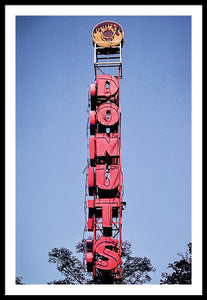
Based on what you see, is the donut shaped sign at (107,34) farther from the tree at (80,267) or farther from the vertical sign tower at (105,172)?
the tree at (80,267)

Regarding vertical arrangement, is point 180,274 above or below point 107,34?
below

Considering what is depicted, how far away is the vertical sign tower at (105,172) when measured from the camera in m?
19.7

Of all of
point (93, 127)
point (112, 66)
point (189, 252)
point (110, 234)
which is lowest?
point (189, 252)

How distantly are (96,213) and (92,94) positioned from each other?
709 cm

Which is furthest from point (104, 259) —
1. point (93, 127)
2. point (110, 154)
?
point (93, 127)

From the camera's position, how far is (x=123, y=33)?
930 inches

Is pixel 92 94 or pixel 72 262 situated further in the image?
pixel 72 262

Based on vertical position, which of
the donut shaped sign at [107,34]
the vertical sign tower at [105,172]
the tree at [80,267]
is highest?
the donut shaped sign at [107,34]

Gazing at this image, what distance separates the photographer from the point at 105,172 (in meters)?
21.1

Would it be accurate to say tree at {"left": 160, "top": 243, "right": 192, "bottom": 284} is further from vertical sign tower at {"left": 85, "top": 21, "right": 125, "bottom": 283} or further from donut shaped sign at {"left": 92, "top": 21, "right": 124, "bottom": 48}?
donut shaped sign at {"left": 92, "top": 21, "right": 124, "bottom": 48}

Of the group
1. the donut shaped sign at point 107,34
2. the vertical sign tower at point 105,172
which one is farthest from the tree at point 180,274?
the donut shaped sign at point 107,34

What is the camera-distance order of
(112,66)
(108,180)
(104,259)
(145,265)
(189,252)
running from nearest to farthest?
1. (104,259)
2. (108,180)
3. (112,66)
4. (189,252)
5. (145,265)

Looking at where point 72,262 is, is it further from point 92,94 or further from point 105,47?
point 105,47

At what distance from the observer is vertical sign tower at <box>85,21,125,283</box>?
19734 mm
